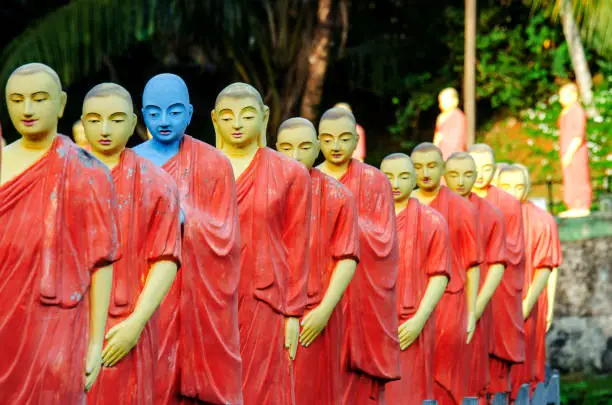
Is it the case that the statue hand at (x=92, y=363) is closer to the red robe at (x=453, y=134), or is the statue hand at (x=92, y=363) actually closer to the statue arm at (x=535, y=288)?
the statue arm at (x=535, y=288)

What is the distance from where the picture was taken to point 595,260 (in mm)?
23359

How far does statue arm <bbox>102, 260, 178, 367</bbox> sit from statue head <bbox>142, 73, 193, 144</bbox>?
1326 mm

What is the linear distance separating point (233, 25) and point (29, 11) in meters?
4.11

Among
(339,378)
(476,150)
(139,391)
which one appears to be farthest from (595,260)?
(139,391)

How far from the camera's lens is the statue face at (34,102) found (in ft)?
27.6

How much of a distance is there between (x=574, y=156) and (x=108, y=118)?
14.3 m

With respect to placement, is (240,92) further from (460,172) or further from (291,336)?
(460,172)

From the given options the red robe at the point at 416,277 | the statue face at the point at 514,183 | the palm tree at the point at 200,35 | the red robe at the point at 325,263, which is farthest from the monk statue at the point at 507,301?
the palm tree at the point at 200,35

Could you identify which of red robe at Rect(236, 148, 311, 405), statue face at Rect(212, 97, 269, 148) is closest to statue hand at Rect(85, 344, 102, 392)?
red robe at Rect(236, 148, 311, 405)

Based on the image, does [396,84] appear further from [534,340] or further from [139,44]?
[534,340]

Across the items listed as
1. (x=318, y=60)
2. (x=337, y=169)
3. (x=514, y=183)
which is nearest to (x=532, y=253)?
(x=514, y=183)

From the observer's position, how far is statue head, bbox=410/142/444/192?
14805mm

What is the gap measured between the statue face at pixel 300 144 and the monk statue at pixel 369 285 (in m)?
0.61

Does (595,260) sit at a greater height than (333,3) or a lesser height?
lesser
